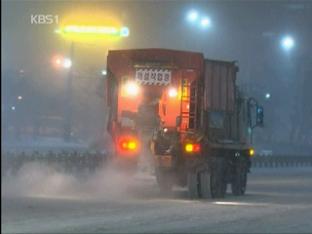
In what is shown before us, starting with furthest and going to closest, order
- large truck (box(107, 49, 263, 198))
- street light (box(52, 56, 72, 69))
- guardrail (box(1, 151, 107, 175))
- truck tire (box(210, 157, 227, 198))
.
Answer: street light (box(52, 56, 72, 69)) → guardrail (box(1, 151, 107, 175)) → truck tire (box(210, 157, 227, 198)) → large truck (box(107, 49, 263, 198))

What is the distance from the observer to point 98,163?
31750 millimetres

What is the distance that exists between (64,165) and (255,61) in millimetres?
35717

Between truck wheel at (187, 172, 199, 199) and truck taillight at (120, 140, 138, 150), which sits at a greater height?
truck taillight at (120, 140, 138, 150)

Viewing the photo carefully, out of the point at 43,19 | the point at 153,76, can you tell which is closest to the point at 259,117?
the point at 153,76

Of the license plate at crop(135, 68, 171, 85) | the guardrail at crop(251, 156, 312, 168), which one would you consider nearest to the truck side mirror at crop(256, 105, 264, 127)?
the license plate at crop(135, 68, 171, 85)

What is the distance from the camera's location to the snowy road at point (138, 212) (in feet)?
42.4

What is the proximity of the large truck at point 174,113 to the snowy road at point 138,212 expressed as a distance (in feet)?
2.65

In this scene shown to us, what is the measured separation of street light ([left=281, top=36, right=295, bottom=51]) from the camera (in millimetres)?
63094

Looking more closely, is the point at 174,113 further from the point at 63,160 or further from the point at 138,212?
the point at 63,160

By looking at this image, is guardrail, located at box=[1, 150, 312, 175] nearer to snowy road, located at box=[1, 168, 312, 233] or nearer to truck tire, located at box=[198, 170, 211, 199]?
snowy road, located at box=[1, 168, 312, 233]

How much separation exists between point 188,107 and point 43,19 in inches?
481

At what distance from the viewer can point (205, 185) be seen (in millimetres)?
20109

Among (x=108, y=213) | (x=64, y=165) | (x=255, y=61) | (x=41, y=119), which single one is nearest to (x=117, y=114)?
(x=108, y=213)

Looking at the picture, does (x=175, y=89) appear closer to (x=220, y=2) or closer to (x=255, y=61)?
(x=220, y=2)
